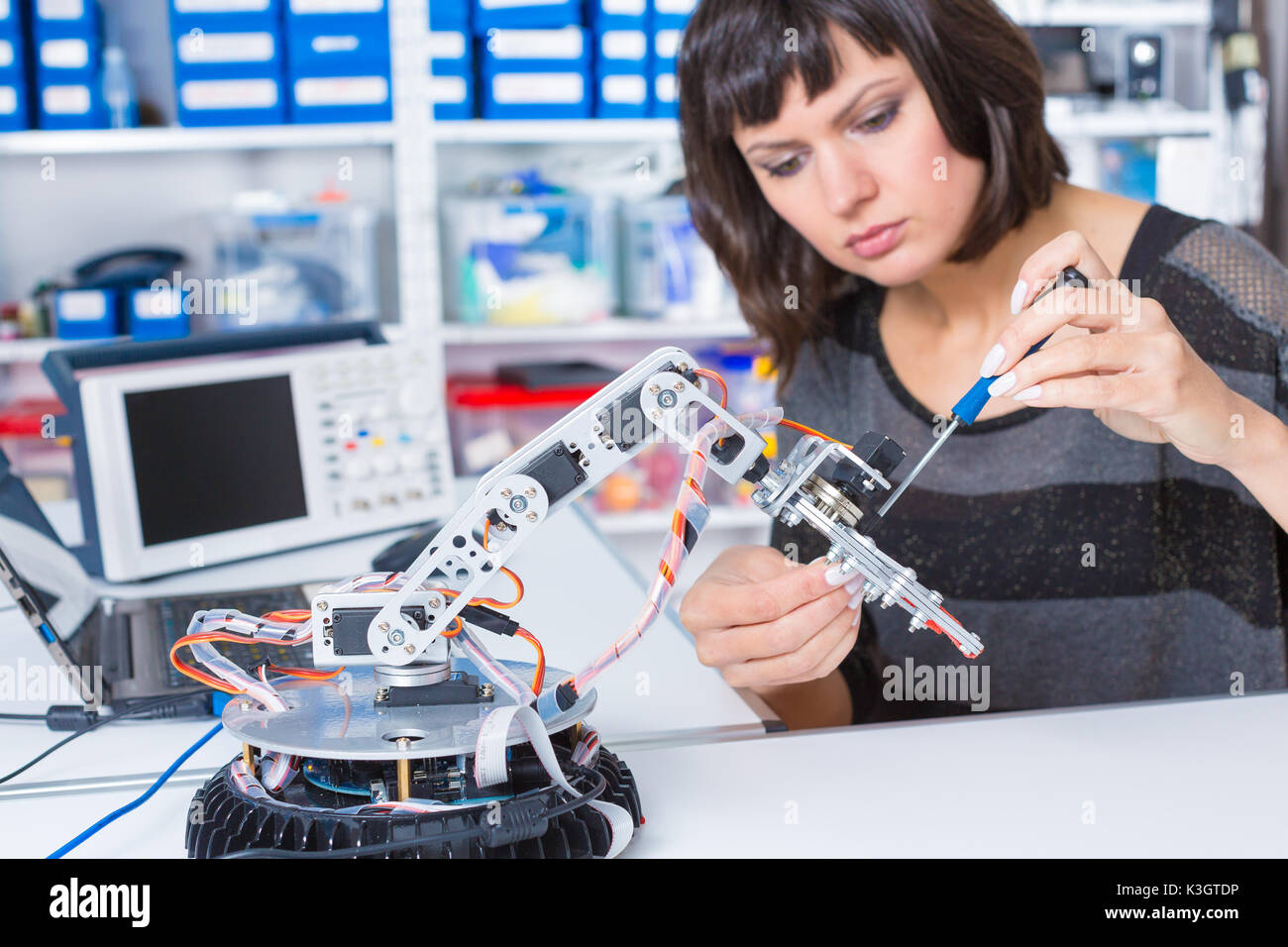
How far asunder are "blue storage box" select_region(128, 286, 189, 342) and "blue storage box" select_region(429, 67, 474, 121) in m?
0.66

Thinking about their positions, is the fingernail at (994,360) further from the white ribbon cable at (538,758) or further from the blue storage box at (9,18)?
the blue storage box at (9,18)

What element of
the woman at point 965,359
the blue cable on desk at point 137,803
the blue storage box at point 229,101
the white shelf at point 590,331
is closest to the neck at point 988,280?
the woman at point 965,359

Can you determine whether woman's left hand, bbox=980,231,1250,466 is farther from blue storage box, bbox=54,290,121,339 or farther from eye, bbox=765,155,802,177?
blue storage box, bbox=54,290,121,339

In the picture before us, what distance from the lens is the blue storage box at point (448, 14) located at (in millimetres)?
2354

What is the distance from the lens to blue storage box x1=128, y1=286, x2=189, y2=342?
7.57 feet

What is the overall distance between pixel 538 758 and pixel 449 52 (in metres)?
2.05

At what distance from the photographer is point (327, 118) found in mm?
2373

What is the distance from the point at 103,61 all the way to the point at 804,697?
2128 millimetres

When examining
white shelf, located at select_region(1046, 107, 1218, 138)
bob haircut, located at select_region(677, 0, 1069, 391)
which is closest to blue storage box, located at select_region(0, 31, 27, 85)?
bob haircut, located at select_region(677, 0, 1069, 391)

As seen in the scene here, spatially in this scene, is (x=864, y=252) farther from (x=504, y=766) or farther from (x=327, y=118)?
(x=327, y=118)

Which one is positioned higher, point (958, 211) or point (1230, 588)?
point (958, 211)

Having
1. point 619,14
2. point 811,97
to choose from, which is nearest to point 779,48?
point 811,97

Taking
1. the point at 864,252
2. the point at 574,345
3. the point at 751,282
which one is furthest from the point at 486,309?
the point at 864,252

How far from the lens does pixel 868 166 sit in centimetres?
103
